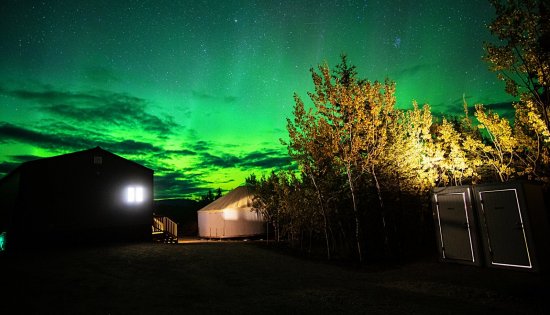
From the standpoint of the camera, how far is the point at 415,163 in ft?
38.4

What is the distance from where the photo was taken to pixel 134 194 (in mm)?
18562

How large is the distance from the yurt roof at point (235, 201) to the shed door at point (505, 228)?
18924 mm

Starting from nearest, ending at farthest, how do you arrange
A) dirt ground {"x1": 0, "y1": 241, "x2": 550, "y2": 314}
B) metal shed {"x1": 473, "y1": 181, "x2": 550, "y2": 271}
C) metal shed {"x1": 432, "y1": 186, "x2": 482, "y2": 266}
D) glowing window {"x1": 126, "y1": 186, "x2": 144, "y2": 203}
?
dirt ground {"x1": 0, "y1": 241, "x2": 550, "y2": 314} < metal shed {"x1": 473, "y1": 181, "x2": 550, "y2": 271} < metal shed {"x1": 432, "y1": 186, "x2": 482, "y2": 266} < glowing window {"x1": 126, "y1": 186, "x2": 144, "y2": 203}

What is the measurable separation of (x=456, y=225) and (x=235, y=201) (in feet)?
62.1

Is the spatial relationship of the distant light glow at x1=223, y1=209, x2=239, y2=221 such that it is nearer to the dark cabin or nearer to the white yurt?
the white yurt

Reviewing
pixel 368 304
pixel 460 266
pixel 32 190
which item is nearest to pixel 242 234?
pixel 32 190

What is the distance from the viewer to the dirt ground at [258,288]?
545 cm

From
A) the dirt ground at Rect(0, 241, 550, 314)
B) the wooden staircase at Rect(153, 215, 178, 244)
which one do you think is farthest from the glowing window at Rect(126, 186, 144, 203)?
the dirt ground at Rect(0, 241, 550, 314)

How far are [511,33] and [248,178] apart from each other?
86.6ft

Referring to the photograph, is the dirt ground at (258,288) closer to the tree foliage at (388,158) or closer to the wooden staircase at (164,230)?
the tree foliage at (388,158)

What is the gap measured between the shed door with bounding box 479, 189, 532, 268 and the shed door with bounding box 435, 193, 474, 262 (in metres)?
0.52

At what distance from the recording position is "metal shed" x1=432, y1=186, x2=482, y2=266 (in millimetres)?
8477

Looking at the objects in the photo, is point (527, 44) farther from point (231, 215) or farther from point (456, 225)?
point (231, 215)

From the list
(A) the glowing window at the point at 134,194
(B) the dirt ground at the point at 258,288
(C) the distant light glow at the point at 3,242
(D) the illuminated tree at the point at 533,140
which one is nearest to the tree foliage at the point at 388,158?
(D) the illuminated tree at the point at 533,140
